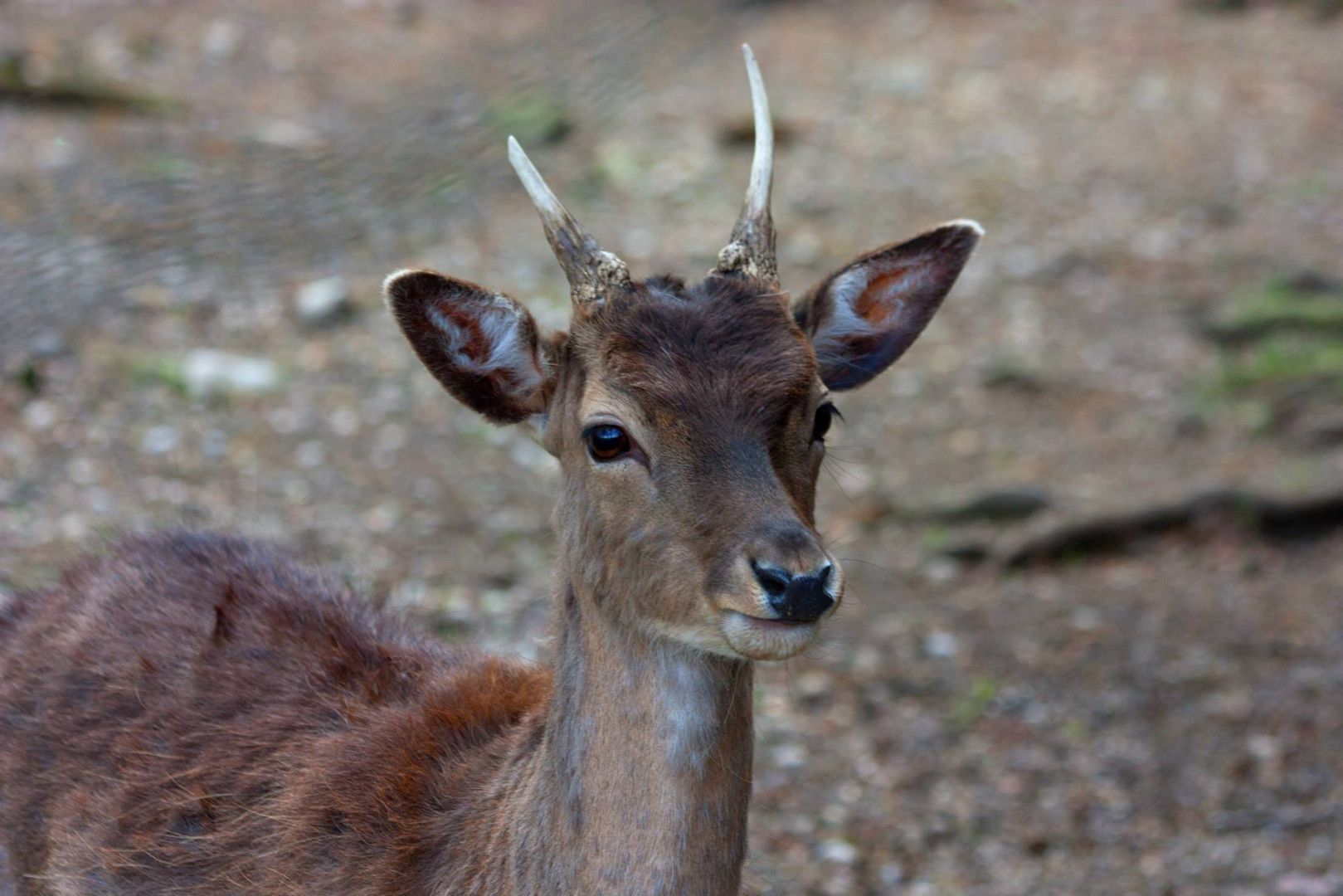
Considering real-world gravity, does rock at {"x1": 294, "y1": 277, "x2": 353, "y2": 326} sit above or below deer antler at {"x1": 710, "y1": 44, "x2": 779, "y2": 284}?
above

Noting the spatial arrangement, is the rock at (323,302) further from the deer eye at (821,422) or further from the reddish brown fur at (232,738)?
the deer eye at (821,422)

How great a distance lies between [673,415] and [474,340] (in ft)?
2.05

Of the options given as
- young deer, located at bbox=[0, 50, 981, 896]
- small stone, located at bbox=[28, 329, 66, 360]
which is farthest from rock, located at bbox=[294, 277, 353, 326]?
young deer, located at bbox=[0, 50, 981, 896]

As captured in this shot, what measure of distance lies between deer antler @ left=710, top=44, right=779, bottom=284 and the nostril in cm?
92

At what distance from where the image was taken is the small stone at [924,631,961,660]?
7.45 m

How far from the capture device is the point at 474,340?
13.3 feet

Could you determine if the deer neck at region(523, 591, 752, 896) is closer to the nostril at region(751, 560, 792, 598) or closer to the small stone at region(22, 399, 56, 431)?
the nostril at region(751, 560, 792, 598)

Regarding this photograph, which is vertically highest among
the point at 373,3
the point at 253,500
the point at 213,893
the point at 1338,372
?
the point at 373,3

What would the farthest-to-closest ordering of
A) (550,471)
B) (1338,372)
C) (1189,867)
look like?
(1338,372) < (550,471) < (1189,867)

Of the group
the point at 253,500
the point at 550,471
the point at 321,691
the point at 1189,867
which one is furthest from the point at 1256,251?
the point at 321,691

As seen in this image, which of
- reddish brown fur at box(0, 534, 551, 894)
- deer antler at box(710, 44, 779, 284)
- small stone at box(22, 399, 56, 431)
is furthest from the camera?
small stone at box(22, 399, 56, 431)

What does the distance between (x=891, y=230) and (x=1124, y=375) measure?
2.10m

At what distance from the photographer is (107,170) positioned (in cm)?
741

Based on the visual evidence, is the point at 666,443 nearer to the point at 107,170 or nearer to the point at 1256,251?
the point at 107,170
